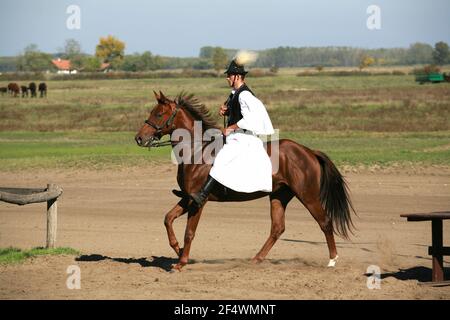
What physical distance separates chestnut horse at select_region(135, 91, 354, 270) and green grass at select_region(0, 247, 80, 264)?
2098mm

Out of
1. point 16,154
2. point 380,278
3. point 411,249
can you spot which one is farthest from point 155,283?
point 16,154

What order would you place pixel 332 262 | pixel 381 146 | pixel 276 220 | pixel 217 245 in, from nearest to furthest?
pixel 332 262
pixel 276 220
pixel 217 245
pixel 381 146

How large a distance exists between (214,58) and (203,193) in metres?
117

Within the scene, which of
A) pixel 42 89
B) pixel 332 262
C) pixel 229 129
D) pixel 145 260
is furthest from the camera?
pixel 42 89

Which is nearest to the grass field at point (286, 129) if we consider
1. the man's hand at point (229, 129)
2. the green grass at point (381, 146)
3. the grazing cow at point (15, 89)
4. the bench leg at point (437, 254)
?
the green grass at point (381, 146)

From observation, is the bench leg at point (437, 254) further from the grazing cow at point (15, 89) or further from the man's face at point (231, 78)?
the grazing cow at point (15, 89)

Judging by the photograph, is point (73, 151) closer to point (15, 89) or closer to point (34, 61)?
point (15, 89)

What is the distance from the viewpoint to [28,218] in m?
17.5

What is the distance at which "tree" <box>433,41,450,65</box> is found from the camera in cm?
13562

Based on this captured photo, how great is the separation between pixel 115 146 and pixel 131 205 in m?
10.9

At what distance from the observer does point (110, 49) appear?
6029 inches

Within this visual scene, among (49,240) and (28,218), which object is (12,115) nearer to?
(28,218)

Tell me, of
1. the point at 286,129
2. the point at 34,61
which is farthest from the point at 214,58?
the point at 286,129
